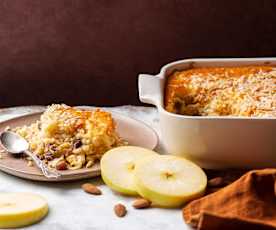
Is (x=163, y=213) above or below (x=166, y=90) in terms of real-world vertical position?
below

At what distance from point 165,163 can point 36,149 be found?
Answer: 280 mm

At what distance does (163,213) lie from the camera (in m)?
1.28

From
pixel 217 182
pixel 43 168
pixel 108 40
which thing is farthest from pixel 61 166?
pixel 108 40

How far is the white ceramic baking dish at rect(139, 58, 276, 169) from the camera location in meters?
1.32

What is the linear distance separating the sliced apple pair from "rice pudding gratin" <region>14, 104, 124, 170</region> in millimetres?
47

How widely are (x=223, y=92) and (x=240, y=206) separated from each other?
0.31m

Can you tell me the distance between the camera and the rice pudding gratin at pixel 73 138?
144cm

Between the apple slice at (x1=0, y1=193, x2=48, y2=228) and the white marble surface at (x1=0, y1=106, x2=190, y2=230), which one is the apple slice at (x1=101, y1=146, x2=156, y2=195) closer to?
the white marble surface at (x1=0, y1=106, x2=190, y2=230)

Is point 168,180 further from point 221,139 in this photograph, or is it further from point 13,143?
point 13,143

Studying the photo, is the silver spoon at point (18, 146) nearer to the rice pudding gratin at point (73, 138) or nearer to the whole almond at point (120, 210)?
the rice pudding gratin at point (73, 138)

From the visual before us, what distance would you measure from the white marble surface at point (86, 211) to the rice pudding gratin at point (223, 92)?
23cm

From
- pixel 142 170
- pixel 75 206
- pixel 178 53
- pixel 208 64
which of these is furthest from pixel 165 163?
pixel 178 53

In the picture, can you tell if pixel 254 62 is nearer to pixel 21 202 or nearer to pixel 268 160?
pixel 268 160

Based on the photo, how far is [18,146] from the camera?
58.7 inches
